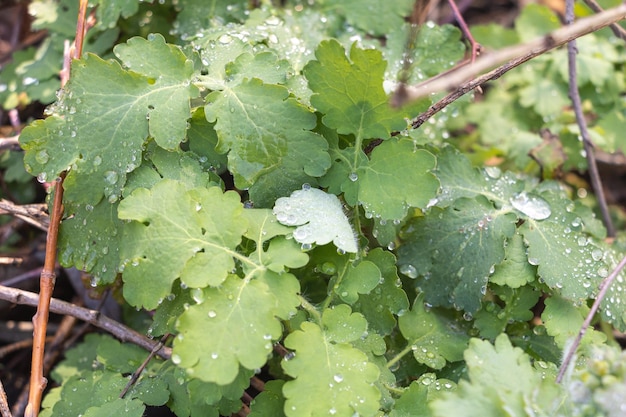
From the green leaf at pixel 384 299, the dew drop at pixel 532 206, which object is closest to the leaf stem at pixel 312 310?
the green leaf at pixel 384 299

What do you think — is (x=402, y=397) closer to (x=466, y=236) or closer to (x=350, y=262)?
(x=350, y=262)

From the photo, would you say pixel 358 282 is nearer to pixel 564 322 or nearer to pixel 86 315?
pixel 564 322

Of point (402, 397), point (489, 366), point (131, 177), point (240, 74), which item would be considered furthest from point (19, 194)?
point (489, 366)

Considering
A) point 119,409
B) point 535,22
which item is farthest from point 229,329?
point 535,22

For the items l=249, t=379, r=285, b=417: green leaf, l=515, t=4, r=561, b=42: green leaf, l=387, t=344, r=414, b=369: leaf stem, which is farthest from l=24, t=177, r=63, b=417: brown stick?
l=515, t=4, r=561, b=42: green leaf

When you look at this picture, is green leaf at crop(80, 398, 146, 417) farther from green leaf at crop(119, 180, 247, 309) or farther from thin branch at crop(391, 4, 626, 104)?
thin branch at crop(391, 4, 626, 104)
